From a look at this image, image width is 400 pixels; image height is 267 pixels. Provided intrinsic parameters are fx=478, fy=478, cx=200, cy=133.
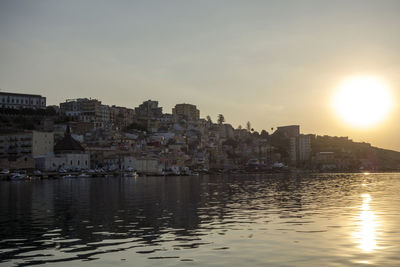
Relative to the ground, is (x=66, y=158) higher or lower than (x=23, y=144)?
lower

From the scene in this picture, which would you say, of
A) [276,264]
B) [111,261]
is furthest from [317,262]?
[111,261]

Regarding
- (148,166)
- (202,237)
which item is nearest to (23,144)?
(148,166)

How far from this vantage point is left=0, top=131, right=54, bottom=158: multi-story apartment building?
571ft

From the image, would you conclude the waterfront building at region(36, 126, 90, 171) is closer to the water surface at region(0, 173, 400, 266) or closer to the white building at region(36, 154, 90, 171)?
the white building at region(36, 154, 90, 171)

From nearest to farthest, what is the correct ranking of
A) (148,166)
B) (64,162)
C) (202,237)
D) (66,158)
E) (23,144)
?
1. (202,237)
2. (64,162)
3. (66,158)
4. (23,144)
5. (148,166)

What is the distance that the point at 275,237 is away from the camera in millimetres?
27797

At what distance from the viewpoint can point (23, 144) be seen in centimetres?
17475

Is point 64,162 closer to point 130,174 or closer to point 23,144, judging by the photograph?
point 23,144

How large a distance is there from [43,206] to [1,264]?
29.9 m

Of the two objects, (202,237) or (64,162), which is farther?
(64,162)

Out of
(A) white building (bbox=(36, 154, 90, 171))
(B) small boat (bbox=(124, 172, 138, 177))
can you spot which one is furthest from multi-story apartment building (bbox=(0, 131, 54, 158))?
(B) small boat (bbox=(124, 172, 138, 177))

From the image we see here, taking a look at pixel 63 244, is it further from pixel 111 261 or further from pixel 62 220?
pixel 62 220

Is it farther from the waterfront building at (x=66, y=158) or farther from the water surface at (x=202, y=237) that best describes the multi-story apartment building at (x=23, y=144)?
the water surface at (x=202, y=237)

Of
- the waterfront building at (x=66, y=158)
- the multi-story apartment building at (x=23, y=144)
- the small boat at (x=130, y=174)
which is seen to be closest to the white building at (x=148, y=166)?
the small boat at (x=130, y=174)
